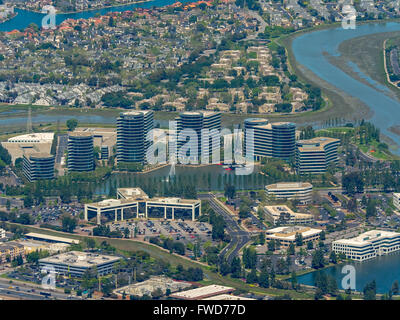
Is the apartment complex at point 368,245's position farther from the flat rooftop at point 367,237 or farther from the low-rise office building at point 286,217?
the low-rise office building at point 286,217

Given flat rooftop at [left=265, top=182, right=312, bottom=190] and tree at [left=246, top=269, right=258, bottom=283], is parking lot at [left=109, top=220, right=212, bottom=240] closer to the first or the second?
flat rooftop at [left=265, top=182, right=312, bottom=190]

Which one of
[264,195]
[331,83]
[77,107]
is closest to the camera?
[264,195]

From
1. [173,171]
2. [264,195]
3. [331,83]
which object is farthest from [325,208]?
[331,83]

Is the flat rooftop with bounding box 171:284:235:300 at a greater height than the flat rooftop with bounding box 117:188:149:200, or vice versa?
the flat rooftop with bounding box 117:188:149:200

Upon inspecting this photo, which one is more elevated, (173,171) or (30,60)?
(30,60)

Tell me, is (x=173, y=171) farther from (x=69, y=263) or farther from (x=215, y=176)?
(x=69, y=263)

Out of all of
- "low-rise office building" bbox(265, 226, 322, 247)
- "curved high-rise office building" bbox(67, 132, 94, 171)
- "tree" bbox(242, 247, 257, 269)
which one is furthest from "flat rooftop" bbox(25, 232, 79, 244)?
"curved high-rise office building" bbox(67, 132, 94, 171)

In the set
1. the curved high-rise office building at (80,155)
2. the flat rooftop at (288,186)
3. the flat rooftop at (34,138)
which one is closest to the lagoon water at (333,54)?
the flat rooftop at (34,138)
